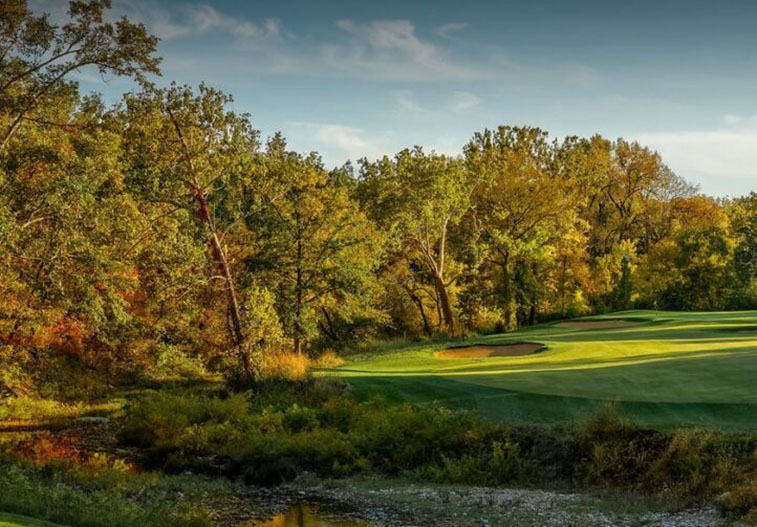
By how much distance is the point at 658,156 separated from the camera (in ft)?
199

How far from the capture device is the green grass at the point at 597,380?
1641 cm

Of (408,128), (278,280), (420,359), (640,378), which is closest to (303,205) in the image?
(278,280)

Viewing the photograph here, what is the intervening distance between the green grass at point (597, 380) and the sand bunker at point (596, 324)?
350 inches

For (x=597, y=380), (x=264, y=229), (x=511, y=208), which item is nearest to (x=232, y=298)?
(x=264, y=229)

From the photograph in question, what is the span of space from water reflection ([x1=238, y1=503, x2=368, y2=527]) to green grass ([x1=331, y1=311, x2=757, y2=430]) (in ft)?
18.9

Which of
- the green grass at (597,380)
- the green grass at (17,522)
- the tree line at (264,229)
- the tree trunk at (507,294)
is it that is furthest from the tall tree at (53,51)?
the tree trunk at (507,294)

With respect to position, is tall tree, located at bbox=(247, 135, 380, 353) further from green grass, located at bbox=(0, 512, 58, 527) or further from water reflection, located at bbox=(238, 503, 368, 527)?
green grass, located at bbox=(0, 512, 58, 527)

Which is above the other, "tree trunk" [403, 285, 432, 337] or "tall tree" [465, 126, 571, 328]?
"tall tree" [465, 126, 571, 328]

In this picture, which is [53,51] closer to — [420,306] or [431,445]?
[431,445]

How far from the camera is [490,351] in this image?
30.2 m

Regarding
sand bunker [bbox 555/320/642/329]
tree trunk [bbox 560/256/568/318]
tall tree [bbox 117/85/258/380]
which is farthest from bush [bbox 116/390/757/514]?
tree trunk [bbox 560/256/568/318]

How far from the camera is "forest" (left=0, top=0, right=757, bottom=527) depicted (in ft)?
50.0

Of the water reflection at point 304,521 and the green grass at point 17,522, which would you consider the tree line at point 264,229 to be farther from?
the green grass at point 17,522

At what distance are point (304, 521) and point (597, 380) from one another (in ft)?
32.1
